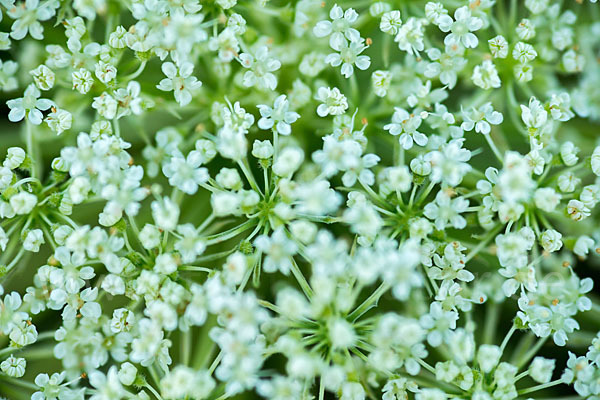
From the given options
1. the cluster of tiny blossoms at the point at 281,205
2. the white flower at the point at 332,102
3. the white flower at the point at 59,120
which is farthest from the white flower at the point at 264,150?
the white flower at the point at 59,120

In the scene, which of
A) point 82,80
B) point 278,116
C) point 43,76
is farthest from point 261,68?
point 43,76

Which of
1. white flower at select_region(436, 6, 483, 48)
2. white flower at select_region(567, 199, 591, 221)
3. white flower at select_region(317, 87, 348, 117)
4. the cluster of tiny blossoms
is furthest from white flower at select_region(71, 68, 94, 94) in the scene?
white flower at select_region(567, 199, 591, 221)

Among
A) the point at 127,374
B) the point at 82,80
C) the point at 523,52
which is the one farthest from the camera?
the point at 523,52

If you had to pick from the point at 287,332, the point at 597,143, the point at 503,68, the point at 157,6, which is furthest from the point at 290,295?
the point at 597,143

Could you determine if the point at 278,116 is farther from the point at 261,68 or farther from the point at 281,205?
the point at 281,205

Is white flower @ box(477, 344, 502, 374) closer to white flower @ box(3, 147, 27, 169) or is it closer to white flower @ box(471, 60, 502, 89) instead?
white flower @ box(471, 60, 502, 89)

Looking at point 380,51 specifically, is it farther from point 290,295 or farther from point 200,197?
point 290,295

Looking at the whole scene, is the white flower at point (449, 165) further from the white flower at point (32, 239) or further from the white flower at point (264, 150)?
the white flower at point (32, 239)
